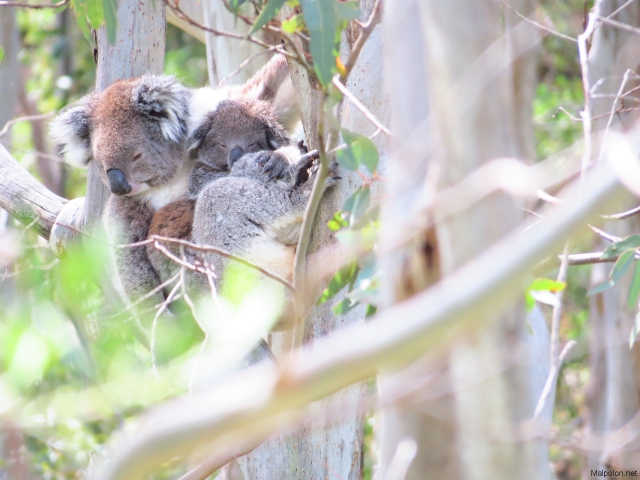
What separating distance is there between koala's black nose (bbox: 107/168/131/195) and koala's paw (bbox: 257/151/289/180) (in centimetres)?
67

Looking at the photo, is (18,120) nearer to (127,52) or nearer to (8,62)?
(127,52)

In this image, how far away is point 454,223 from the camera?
116 centimetres

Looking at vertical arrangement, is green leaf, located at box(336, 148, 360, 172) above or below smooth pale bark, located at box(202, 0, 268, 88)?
below

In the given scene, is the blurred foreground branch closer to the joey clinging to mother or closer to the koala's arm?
the joey clinging to mother

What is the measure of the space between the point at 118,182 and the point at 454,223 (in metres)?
2.23

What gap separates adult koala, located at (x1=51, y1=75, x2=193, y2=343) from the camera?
3.12m

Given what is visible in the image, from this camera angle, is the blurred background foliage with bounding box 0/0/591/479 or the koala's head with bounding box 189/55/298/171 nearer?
the blurred background foliage with bounding box 0/0/591/479

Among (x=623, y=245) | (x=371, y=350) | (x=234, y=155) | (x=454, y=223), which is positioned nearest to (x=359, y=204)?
(x=454, y=223)

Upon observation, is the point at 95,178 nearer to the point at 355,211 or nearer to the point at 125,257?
the point at 125,257

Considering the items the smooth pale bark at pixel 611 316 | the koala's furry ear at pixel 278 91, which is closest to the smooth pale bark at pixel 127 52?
the koala's furry ear at pixel 278 91

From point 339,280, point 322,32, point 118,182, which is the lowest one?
point 339,280

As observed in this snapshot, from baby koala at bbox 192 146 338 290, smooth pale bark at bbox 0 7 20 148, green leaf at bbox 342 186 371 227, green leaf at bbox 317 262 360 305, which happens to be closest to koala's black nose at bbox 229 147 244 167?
baby koala at bbox 192 146 338 290

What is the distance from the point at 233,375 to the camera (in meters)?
2.64

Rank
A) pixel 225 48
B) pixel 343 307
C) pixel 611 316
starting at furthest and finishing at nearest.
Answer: pixel 611 316 < pixel 225 48 < pixel 343 307
